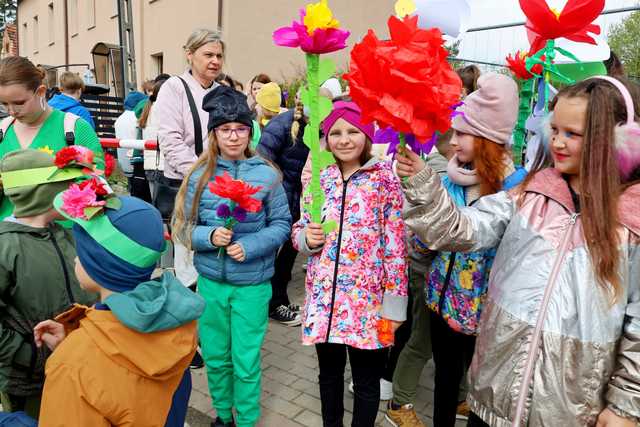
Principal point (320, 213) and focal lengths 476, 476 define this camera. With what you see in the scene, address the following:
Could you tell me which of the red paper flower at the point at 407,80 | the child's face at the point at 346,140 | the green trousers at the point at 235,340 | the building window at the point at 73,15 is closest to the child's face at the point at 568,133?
the red paper flower at the point at 407,80

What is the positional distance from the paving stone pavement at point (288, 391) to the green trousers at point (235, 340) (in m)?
0.27

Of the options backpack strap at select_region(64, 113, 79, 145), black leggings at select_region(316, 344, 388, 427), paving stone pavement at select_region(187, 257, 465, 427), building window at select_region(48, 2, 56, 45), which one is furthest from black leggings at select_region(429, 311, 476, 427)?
building window at select_region(48, 2, 56, 45)

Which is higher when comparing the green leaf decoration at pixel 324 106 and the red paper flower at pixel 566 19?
the red paper flower at pixel 566 19

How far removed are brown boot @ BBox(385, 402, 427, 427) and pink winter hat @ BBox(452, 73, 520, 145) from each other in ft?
5.25

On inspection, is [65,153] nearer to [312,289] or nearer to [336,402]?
[312,289]

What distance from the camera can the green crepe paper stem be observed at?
2529 mm

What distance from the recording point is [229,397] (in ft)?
8.73

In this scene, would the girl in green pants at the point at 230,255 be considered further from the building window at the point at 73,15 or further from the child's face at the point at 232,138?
the building window at the point at 73,15

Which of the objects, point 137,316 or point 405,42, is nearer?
point 137,316

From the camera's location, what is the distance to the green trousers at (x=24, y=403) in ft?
6.57

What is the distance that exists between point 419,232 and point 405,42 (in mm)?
616

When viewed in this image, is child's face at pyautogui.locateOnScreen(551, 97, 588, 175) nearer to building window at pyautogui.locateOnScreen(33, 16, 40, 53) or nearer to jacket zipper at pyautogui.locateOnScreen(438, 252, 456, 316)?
jacket zipper at pyautogui.locateOnScreen(438, 252, 456, 316)

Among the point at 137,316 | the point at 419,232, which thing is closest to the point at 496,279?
the point at 419,232

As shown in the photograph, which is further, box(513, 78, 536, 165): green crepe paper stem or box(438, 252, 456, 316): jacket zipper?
box(513, 78, 536, 165): green crepe paper stem
